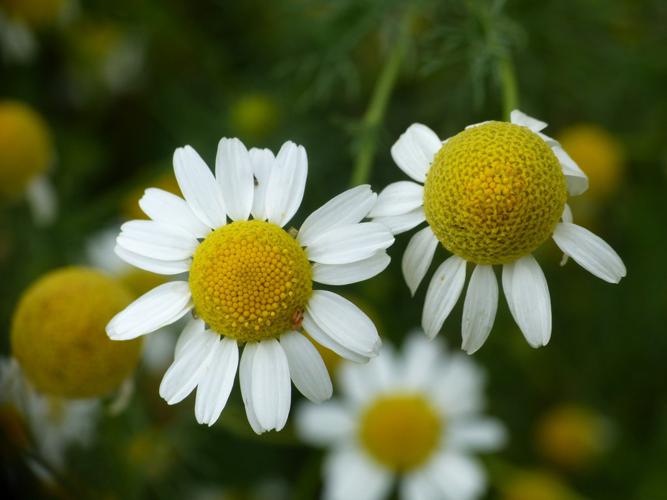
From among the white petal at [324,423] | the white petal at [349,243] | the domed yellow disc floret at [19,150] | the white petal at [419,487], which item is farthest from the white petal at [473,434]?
the domed yellow disc floret at [19,150]

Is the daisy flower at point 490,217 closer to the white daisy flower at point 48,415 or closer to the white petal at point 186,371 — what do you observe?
the white petal at point 186,371

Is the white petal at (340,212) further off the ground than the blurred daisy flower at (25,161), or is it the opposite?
the white petal at (340,212)

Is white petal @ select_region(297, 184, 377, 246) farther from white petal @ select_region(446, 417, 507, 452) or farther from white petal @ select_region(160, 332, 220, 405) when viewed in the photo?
white petal @ select_region(446, 417, 507, 452)

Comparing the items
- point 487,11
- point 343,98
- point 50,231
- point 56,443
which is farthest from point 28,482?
point 343,98

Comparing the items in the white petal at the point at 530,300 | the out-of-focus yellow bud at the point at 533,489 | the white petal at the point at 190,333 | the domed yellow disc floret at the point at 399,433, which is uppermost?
the white petal at the point at 190,333

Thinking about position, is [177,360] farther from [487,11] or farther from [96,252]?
[96,252]
